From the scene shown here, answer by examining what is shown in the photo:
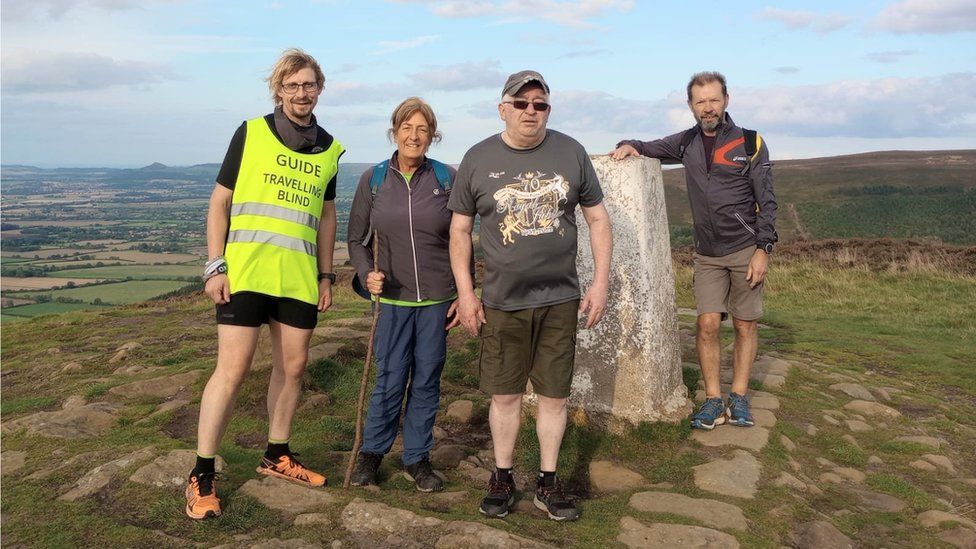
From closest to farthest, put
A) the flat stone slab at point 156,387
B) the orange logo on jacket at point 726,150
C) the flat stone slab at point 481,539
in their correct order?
1. the flat stone slab at point 481,539
2. the orange logo on jacket at point 726,150
3. the flat stone slab at point 156,387

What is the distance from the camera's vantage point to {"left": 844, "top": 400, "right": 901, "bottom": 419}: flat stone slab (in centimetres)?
682

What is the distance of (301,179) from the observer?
425 cm

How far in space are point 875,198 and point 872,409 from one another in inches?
2755

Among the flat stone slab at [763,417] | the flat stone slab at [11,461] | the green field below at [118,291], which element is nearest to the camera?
the flat stone slab at [11,461]

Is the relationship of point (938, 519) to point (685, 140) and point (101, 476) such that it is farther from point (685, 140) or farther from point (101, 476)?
point (101, 476)

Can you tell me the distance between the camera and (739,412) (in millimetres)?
5766

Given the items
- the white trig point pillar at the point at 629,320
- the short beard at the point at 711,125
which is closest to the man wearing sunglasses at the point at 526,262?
the white trig point pillar at the point at 629,320

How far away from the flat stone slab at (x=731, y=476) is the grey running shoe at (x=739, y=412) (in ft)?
1.89

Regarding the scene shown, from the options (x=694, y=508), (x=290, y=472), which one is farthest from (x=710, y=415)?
(x=290, y=472)

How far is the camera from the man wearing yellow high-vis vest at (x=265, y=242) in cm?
408

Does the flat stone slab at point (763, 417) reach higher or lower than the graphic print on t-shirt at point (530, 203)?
lower

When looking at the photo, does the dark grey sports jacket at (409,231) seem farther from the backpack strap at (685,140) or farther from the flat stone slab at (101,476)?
the backpack strap at (685,140)

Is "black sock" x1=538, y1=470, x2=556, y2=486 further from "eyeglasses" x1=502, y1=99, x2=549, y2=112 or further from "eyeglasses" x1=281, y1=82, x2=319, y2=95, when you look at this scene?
"eyeglasses" x1=281, y1=82, x2=319, y2=95

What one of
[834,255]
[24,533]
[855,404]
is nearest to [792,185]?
[834,255]
